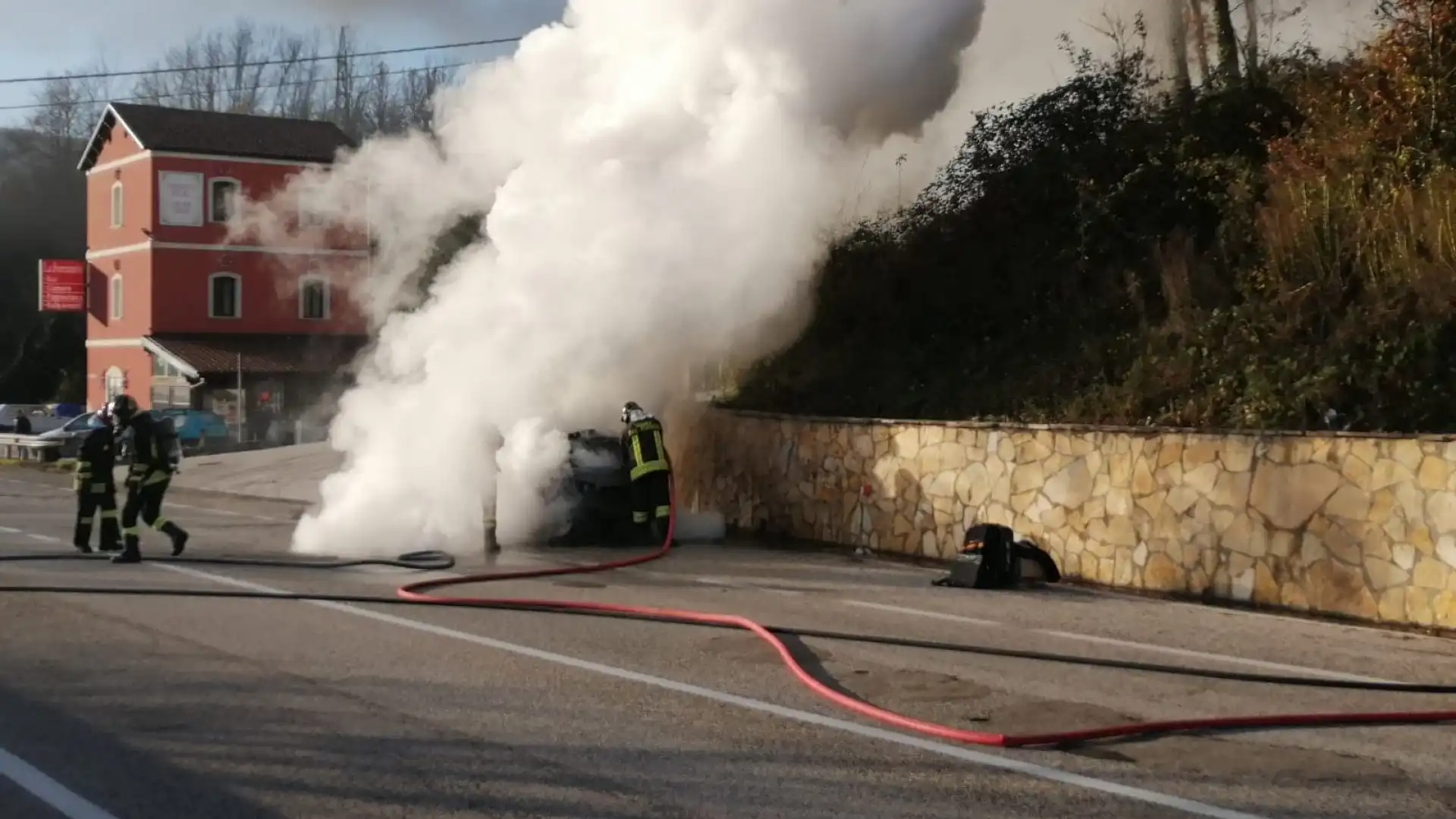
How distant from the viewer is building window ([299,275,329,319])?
4747 centimetres

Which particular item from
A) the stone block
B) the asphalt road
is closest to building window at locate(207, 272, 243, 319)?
the asphalt road

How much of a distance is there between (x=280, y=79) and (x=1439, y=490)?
35747 mm

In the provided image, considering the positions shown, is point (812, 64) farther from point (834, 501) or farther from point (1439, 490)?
point (1439, 490)

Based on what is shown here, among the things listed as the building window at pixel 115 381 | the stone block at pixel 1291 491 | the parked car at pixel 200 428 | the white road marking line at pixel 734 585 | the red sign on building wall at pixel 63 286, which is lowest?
the white road marking line at pixel 734 585

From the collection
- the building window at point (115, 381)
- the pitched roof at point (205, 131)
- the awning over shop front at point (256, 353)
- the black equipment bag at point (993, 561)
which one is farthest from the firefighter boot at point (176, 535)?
the building window at point (115, 381)

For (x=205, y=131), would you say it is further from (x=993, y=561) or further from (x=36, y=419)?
(x=993, y=561)

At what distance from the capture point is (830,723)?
24.1 ft

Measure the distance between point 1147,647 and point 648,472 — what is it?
6.80 metres

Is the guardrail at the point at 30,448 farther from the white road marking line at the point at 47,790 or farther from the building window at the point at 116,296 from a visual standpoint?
Result: the white road marking line at the point at 47,790

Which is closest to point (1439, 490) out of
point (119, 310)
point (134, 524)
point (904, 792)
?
point (904, 792)

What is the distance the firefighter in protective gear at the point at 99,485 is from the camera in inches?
576

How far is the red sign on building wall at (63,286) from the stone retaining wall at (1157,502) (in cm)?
4548

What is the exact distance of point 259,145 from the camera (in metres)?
39.6

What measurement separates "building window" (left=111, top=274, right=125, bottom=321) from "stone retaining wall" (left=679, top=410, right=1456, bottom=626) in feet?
131
